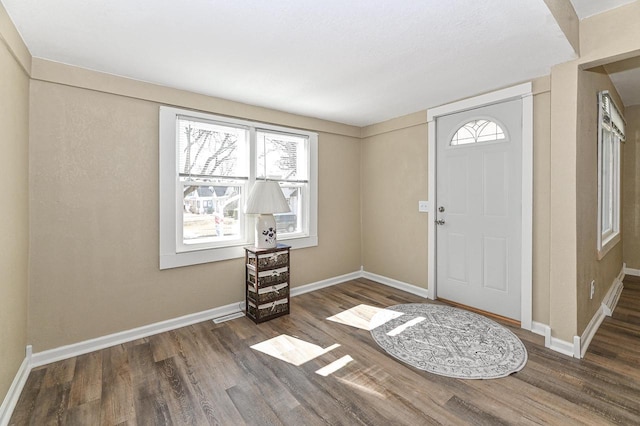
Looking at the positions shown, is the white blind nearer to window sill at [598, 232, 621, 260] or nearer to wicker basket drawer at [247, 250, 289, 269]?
window sill at [598, 232, 621, 260]

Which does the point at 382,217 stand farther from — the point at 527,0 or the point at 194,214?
the point at 527,0

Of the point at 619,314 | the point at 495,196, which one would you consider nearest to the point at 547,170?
the point at 495,196

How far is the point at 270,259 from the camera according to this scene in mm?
3002

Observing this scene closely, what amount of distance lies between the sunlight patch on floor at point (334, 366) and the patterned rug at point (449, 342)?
0.36 m

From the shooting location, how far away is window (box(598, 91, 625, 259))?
106 inches

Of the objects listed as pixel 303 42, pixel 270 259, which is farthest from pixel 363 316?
pixel 303 42

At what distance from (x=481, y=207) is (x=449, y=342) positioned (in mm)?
1457

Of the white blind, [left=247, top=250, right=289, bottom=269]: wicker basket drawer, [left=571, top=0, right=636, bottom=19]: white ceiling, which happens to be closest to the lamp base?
[left=247, top=250, right=289, bottom=269]: wicker basket drawer

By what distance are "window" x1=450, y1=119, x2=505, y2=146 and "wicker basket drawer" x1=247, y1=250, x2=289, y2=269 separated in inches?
90.7

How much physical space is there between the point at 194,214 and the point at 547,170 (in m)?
3.39

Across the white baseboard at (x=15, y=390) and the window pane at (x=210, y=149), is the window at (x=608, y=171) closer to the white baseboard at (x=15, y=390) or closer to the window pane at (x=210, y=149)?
the window pane at (x=210, y=149)

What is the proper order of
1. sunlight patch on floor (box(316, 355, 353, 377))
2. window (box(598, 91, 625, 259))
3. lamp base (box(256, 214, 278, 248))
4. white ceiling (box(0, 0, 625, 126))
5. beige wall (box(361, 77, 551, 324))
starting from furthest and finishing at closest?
beige wall (box(361, 77, 551, 324)) < lamp base (box(256, 214, 278, 248)) < window (box(598, 91, 625, 259)) < sunlight patch on floor (box(316, 355, 353, 377)) < white ceiling (box(0, 0, 625, 126))

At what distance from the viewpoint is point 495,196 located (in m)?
2.95

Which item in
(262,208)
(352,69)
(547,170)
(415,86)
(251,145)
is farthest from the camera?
(251,145)
